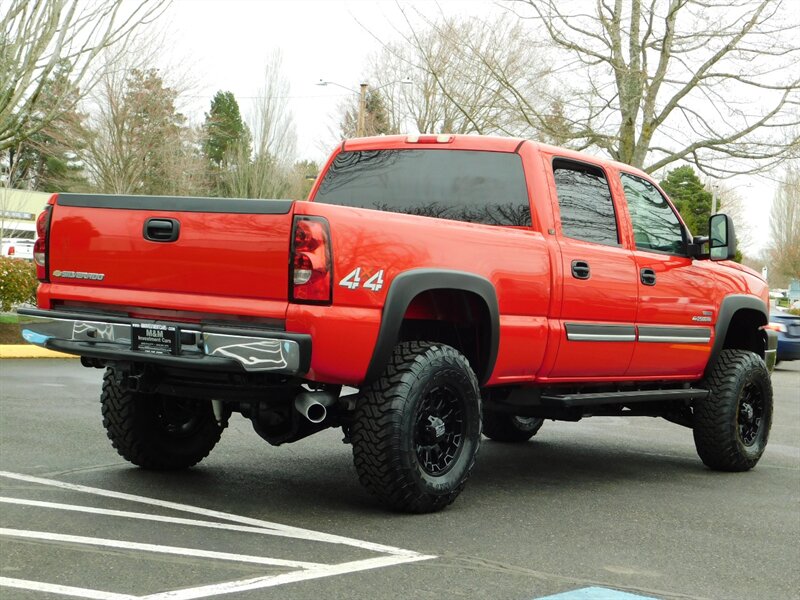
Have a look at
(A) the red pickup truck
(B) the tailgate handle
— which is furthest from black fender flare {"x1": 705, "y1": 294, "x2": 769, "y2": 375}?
(B) the tailgate handle

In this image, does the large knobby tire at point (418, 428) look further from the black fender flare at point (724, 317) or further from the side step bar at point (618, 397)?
the black fender flare at point (724, 317)

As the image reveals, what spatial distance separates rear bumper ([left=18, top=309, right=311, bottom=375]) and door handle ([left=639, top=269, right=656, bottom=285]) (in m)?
3.01

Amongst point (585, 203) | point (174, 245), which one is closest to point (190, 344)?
point (174, 245)

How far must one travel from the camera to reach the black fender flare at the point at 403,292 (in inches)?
215

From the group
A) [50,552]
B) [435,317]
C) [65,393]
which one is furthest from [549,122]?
[50,552]

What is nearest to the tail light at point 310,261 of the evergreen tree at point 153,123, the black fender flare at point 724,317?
the black fender flare at point 724,317

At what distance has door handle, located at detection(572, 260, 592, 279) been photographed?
6703 millimetres

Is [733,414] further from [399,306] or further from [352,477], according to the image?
[399,306]

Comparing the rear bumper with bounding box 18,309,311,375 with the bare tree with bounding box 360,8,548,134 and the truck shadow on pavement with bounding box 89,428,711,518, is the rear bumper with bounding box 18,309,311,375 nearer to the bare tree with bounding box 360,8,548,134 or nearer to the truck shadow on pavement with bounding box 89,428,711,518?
the truck shadow on pavement with bounding box 89,428,711,518

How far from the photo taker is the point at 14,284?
17.5 metres

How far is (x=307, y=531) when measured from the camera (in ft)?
17.4

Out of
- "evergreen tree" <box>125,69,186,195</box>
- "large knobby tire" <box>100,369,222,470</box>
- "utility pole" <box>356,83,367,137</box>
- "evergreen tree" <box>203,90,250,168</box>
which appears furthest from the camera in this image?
"evergreen tree" <box>203,90,250,168</box>

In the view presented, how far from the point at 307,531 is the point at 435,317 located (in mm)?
1491

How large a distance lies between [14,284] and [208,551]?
1381 centimetres
